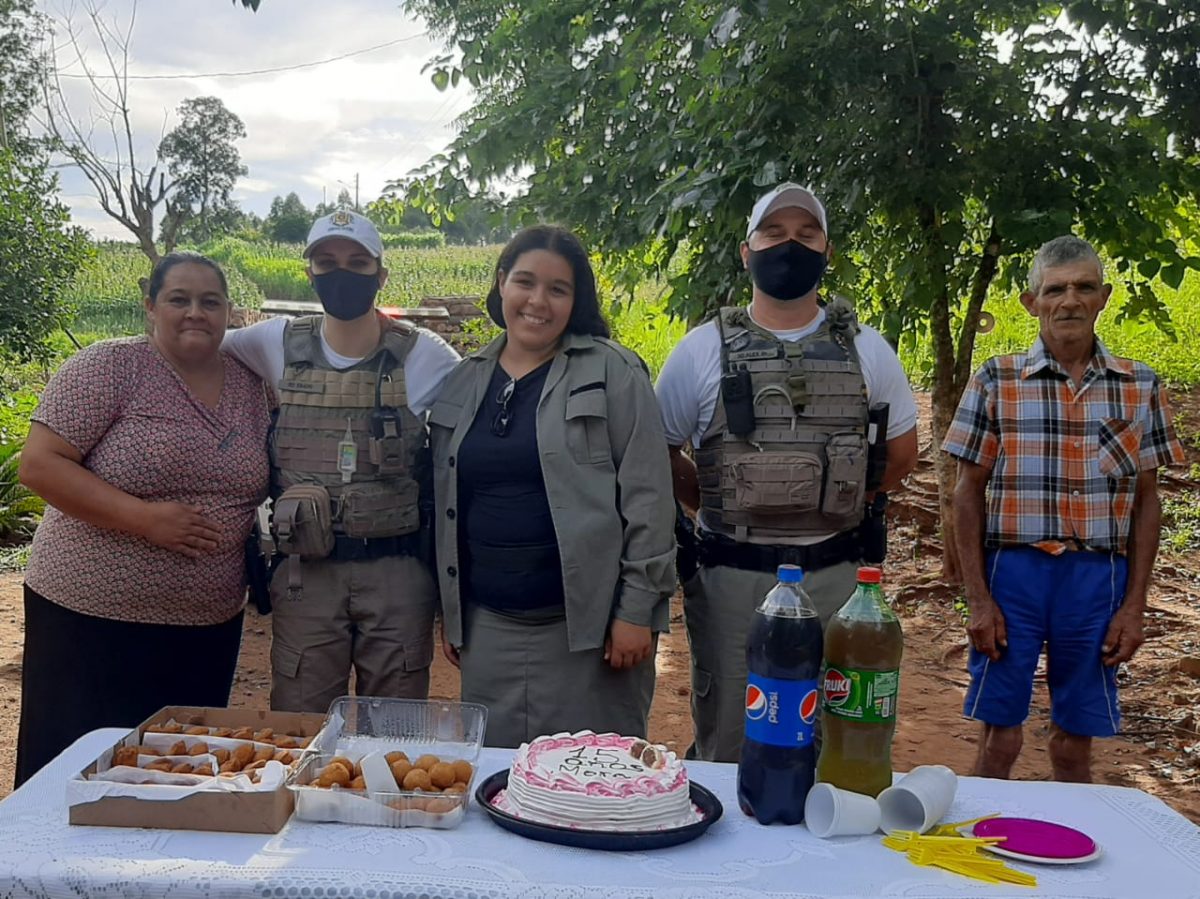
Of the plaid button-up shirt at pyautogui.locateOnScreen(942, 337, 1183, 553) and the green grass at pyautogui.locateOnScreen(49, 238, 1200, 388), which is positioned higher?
the green grass at pyautogui.locateOnScreen(49, 238, 1200, 388)

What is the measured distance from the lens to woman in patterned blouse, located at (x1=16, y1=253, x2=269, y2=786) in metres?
2.94

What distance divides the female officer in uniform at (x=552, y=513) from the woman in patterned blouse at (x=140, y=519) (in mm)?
646

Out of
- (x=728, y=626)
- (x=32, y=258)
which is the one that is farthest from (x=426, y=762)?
(x=32, y=258)

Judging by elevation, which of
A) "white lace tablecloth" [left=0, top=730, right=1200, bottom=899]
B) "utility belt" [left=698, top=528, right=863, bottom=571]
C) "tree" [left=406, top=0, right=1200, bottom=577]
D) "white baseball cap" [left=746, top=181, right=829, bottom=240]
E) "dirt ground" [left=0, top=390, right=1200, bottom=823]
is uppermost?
"tree" [left=406, top=0, right=1200, bottom=577]

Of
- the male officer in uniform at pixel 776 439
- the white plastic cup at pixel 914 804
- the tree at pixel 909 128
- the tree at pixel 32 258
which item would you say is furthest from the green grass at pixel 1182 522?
the tree at pixel 32 258

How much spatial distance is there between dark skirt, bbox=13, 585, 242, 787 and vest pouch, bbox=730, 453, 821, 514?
1594 mm

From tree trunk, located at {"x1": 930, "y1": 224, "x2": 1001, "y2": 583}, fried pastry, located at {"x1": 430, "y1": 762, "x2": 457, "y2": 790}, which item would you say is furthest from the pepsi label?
tree trunk, located at {"x1": 930, "y1": 224, "x2": 1001, "y2": 583}

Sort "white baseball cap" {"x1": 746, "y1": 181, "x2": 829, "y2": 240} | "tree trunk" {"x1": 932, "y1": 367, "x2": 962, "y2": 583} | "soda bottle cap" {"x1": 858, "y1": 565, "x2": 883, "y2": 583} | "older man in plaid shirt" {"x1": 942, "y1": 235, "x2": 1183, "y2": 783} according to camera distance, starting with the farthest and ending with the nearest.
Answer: "tree trunk" {"x1": 932, "y1": 367, "x2": 962, "y2": 583} → "older man in plaid shirt" {"x1": 942, "y1": 235, "x2": 1183, "y2": 783} → "white baseball cap" {"x1": 746, "y1": 181, "x2": 829, "y2": 240} → "soda bottle cap" {"x1": 858, "y1": 565, "x2": 883, "y2": 583}

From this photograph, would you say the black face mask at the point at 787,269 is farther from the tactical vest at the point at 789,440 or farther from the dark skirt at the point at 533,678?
the dark skirt at the point at 533,678

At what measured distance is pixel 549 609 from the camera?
290cm

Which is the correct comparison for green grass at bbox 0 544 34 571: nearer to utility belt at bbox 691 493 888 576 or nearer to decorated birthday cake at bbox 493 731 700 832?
utility belt at bbox 691 493 888 576

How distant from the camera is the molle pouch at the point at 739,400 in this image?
3.02 metres

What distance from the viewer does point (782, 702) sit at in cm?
193

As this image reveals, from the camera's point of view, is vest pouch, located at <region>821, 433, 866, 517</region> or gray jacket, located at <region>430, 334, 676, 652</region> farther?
vest pouch, located at <region>821, 433, 866, 517</region>
